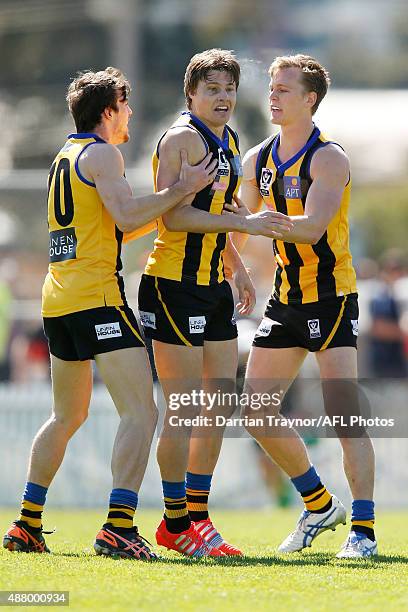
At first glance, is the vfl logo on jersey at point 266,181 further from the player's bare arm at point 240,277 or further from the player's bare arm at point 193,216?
the player's bare arm at point 193,216

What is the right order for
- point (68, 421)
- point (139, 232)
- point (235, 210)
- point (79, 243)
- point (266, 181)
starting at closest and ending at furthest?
point (79, 243) < point (68, 421) < point (235, 210) < point (139, 232) < point (266, 181)

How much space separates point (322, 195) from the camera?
22.6ft

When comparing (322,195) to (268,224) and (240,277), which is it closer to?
(268,224)

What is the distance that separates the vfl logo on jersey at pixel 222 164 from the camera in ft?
22.5

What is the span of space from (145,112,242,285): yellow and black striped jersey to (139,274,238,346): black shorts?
0.17 ft

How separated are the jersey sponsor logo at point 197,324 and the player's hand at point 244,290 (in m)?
0.62

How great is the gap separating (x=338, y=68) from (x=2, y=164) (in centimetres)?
1244

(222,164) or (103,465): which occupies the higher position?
(222,164)

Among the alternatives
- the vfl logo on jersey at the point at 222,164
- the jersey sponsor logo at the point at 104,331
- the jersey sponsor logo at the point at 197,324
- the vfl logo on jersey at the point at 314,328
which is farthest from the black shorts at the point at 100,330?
the vfl logo on jersey at the point at 314,328

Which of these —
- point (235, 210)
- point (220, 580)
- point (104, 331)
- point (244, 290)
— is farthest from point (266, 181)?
point (220, 580)

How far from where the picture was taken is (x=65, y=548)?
23.6 feet

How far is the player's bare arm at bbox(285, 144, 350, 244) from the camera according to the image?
685cm

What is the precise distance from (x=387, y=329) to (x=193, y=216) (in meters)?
8.52

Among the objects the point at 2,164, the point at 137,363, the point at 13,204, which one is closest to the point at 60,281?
the point at 137,363
